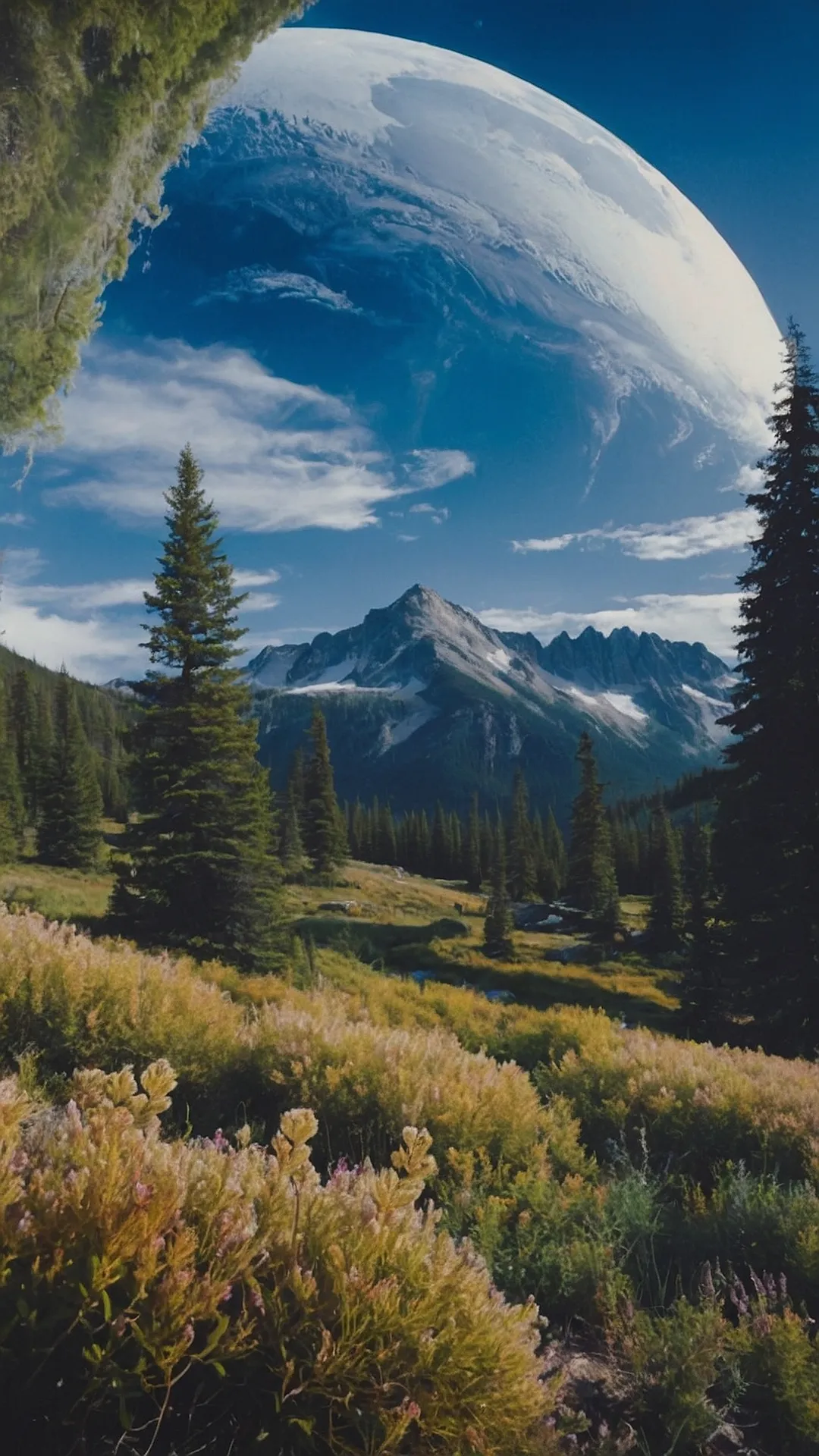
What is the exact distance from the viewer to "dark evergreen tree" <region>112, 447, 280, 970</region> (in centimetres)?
1844

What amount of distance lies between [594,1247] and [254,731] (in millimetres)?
17563

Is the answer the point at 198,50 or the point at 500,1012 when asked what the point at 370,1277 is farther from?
the point at 198,50

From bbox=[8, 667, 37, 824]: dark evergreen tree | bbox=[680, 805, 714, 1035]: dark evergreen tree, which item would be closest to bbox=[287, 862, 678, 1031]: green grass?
bbox=[680, 805, 714, 1035]: dark evergreen tree

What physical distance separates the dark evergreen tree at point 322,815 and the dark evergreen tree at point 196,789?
36.2m

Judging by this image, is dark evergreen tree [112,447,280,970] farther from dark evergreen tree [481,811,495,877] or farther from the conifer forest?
dark evergreen tree [481,811,495,877]

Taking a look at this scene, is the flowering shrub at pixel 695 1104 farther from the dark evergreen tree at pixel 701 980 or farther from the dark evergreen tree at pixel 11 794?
the dark evergreen tree at pixel 11 794

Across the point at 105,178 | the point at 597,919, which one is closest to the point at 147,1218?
the point at 105,178

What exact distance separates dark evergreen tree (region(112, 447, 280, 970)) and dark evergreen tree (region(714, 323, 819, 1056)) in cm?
1206

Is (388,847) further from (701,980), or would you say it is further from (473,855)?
(701,980)

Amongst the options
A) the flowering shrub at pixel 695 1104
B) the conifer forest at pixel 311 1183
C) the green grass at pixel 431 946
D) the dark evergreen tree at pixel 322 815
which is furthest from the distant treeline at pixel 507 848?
the conifer forest at pixel 311 1183

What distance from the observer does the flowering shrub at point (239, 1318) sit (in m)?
2.01

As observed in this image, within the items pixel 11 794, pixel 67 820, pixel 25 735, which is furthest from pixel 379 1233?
pixel 25 735

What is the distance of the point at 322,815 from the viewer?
58.3 meters

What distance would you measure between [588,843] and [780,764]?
3835 centimetres
